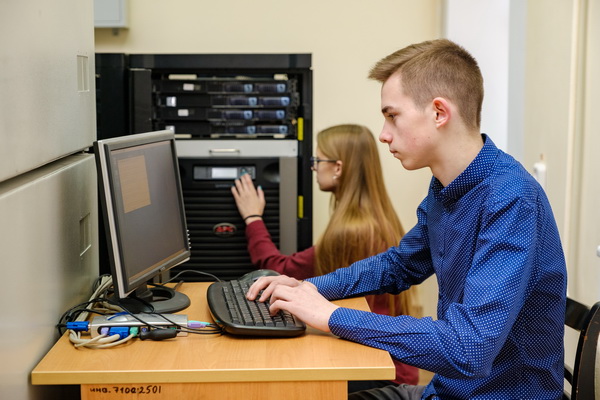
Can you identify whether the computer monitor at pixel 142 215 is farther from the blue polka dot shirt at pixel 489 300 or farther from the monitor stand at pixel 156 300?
the blue polka dot shirt at pixel 489 300

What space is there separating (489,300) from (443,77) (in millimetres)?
480

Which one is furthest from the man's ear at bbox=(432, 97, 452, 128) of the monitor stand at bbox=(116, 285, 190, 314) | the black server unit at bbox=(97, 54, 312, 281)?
the black server unit at bbox=(97, 54, 312, 281)

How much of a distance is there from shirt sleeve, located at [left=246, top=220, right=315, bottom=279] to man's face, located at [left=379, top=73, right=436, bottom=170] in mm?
882

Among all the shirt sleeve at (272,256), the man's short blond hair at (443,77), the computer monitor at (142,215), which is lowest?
the shirt sleeve at (272,256)

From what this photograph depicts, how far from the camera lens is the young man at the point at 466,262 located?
4.67 feet

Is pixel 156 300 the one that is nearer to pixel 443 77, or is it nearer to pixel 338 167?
pixel 443 77

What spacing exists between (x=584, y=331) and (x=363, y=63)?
2.05 m

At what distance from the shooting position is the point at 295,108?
2574 mm

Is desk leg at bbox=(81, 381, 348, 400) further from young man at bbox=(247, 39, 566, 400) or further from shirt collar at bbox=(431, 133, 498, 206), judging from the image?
shirt collar at bbox=(431, 133, 498, 206)

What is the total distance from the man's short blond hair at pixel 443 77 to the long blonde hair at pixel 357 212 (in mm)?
798

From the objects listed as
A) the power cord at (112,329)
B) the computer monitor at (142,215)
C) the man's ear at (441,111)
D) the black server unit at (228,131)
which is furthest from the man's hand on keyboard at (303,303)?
the black server unit at (228,131)

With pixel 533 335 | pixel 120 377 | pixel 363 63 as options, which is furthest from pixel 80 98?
pixel 363 63

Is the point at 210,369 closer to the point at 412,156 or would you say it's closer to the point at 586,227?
the point at 412,156

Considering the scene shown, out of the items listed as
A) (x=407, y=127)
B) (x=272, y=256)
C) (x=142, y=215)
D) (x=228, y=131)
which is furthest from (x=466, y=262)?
(x=228, y=131)
